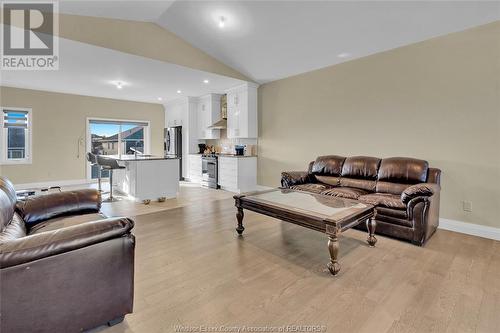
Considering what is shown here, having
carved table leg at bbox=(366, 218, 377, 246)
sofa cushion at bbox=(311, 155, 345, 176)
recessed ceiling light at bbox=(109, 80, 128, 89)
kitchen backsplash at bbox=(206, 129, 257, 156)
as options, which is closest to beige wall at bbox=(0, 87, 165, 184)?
recessed ceiling light at bbox=(109, 80, 128, 89)

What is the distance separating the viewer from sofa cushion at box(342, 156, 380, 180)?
4.02 metres

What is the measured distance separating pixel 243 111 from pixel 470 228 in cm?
489

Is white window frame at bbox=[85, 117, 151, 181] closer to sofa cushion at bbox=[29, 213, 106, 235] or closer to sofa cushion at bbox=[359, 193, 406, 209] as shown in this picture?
sofa cushion at bbox=[29, 213, 106, 235]

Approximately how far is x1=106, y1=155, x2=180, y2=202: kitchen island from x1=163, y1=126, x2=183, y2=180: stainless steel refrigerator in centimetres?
256

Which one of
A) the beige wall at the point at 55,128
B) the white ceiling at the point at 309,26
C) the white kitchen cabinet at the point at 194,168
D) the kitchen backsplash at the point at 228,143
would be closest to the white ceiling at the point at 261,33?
the white ceiling at the point at 309,26

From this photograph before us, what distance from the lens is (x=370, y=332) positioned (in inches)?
63.7

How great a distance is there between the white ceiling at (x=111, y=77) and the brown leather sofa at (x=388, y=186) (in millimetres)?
3137

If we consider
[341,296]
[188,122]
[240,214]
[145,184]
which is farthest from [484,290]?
[188,122]

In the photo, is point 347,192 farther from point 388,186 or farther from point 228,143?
point 228,143

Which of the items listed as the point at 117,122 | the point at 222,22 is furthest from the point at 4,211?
the point at 117,122

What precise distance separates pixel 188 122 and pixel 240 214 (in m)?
5.23

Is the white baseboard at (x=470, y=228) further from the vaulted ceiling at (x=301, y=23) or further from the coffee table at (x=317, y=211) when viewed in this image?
the vaulted ceiling at (x=301, y=23)

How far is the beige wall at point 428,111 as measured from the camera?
3.32 m

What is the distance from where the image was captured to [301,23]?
3.95 metres
